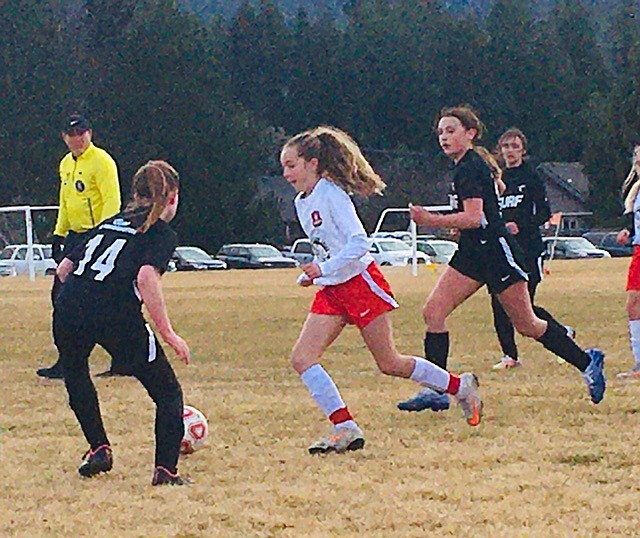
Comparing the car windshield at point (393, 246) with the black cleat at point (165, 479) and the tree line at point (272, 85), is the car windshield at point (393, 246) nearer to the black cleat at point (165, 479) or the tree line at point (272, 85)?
the tree line at point (272, 85)

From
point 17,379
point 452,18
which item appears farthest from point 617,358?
point 452,18

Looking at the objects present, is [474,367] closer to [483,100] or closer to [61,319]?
[61,319]

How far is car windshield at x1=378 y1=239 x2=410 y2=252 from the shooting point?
150 ft

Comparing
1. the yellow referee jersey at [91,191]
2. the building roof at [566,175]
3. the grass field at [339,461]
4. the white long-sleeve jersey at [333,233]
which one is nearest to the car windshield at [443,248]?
the building roof at [566,175]

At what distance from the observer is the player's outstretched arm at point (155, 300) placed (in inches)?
231

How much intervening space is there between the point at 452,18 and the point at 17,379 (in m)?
79.6

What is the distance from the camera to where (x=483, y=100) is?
273ft

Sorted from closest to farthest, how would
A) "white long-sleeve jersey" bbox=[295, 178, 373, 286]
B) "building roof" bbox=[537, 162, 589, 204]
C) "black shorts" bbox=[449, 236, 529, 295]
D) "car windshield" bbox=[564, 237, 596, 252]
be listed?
"white long-sleeve jersey" bbox=[295, 178, 373, 286]
"black shorts" bbox=[449, 236, 529, 295]
"car windshield" bbox=[564, 237, 596, 252]
"building roof" bbox=[537, 162, 589, 204]

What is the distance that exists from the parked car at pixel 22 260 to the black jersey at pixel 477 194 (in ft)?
119

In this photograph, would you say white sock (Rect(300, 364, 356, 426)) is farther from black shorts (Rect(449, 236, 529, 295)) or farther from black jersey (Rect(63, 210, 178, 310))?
black shorts (Rect(449, 236, 529, 295))

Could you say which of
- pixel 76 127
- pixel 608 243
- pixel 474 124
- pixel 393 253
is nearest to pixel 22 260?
pixel 393 253

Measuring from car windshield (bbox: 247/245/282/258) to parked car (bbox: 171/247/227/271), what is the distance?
1560mm

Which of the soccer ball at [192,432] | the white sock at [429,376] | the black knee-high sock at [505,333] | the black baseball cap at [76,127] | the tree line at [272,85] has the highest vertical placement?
the black baseball cap at [76,127]

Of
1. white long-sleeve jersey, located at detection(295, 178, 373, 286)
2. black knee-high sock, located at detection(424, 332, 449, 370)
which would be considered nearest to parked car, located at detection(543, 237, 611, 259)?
black knee-high sock, located at detection(424, 332, 449, 370)
